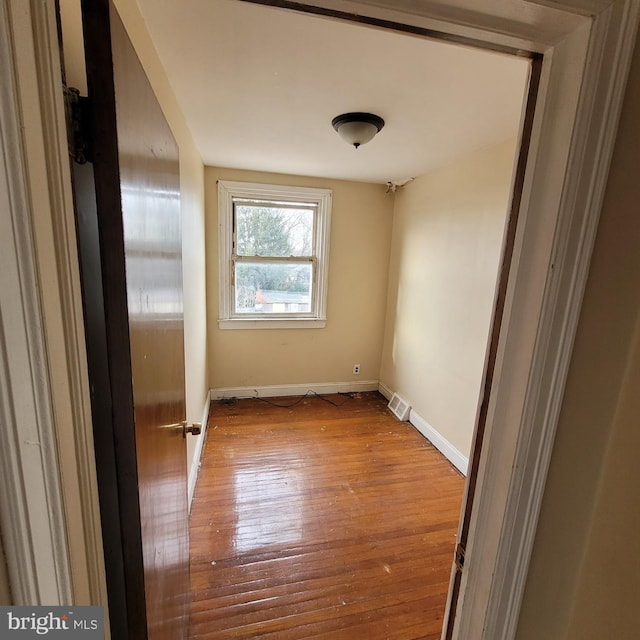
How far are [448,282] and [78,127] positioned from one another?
101 inches

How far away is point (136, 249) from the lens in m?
0.68

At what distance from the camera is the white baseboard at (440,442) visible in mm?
2497

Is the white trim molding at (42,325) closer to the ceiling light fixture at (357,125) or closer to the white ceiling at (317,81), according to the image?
the white ceiling at (317,81)

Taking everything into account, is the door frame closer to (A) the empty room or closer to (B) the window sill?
(A) the empty room

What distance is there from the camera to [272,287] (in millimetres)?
3471

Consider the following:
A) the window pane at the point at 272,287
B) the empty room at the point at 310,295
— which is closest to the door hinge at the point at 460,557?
the empty room at the point at 310,295

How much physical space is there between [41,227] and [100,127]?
217mm

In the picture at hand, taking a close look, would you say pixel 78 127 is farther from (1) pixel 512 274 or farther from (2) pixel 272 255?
(2) pixel 272 255

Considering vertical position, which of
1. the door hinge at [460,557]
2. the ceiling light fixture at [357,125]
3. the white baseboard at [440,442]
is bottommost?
the white baseboard at [440,442]

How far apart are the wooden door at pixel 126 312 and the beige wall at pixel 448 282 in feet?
6.34

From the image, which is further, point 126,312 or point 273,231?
point 273,231

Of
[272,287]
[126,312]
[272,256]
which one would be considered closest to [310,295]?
[272,287]

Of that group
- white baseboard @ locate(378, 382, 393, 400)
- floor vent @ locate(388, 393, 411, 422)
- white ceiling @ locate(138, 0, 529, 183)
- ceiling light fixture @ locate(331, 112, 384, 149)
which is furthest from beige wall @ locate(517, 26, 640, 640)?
white baseboard @ locate(378, 382, 393, 400)

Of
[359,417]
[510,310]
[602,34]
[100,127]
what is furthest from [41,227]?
[359,417]
